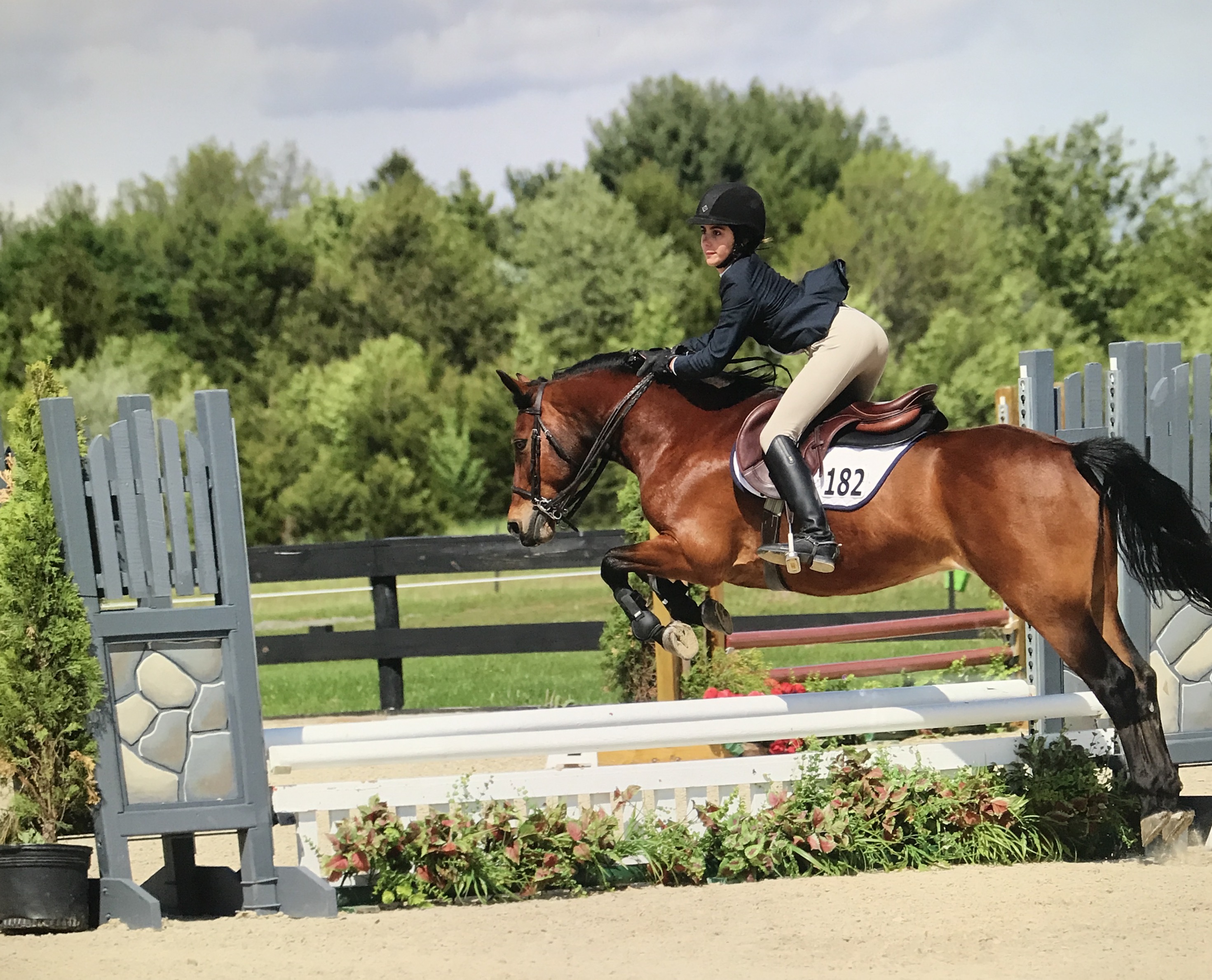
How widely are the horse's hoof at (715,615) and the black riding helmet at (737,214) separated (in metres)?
1.22

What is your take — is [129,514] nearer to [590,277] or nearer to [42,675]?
[42,675]

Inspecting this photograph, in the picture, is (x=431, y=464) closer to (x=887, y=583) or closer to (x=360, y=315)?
(x=360, y=315)

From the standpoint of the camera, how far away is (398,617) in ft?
30.3

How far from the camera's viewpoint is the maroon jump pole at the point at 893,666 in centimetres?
696

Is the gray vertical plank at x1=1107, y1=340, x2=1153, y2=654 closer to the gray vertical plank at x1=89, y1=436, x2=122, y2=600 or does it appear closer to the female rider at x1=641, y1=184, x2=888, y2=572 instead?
the female rider at x1=641, y1=184, x2=888, y2=572

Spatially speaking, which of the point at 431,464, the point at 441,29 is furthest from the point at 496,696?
the point at 441,29

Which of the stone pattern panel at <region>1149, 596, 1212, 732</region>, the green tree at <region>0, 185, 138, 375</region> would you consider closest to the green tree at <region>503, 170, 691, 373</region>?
the green tree at <region>0, 185, 138, 375</region>

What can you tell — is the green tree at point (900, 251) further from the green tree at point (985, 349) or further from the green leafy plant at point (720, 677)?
the green leafy plant at point (720, 677)

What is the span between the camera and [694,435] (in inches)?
182

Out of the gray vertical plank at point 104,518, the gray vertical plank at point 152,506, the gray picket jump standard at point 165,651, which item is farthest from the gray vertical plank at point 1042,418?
the gray vertical plank at point 104,518

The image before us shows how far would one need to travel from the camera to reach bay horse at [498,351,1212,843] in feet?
13.3

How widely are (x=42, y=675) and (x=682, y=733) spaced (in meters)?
2.03

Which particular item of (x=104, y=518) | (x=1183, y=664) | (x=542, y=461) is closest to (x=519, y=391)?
(x=542, y=461)

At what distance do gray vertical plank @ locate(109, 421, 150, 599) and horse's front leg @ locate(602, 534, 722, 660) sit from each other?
1.54m
